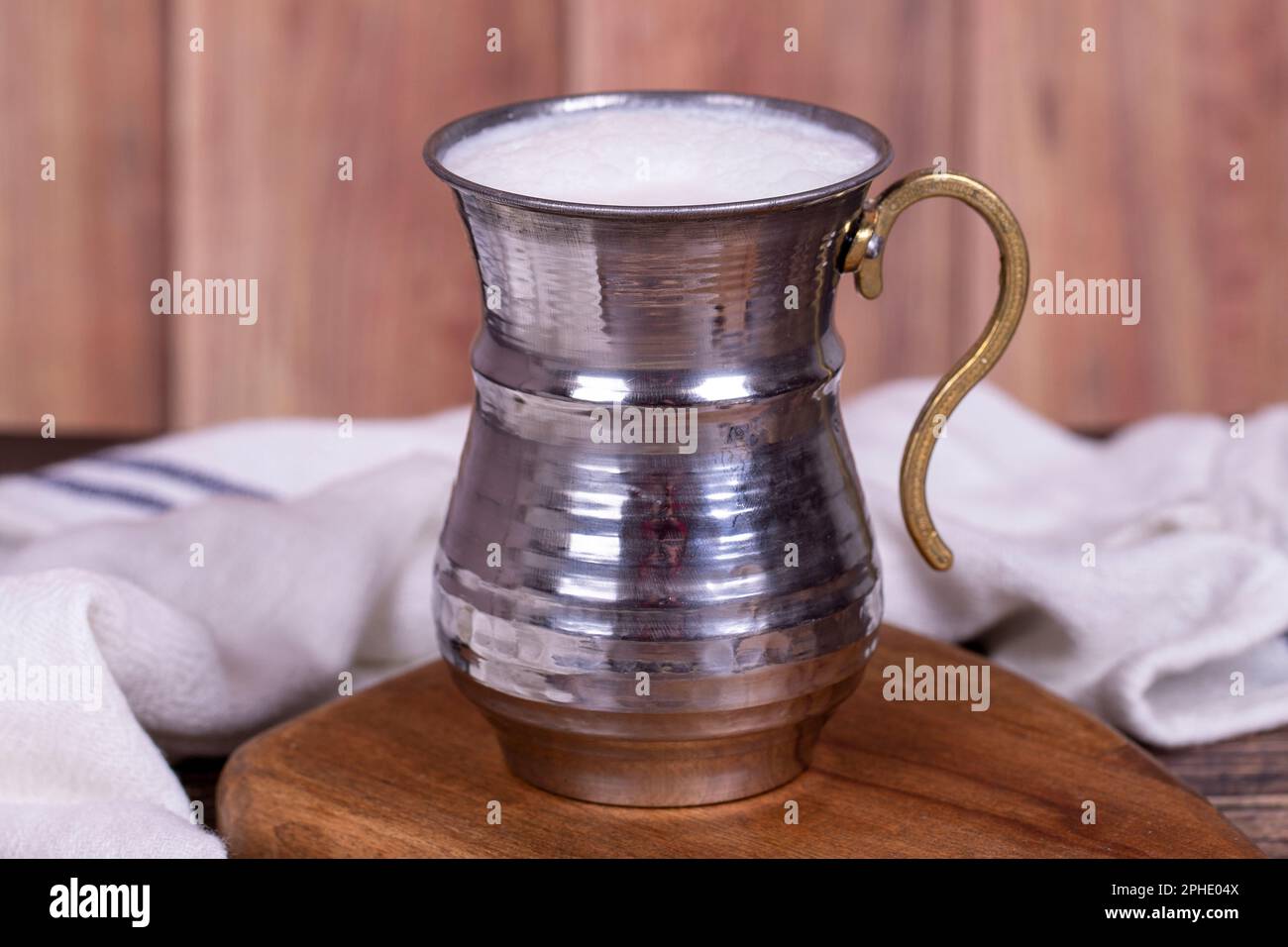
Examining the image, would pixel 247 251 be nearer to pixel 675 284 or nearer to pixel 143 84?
pixel 143 84

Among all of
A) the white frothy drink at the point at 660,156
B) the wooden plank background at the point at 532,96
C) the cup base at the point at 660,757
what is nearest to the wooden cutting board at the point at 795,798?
the cup base at the point at 660,757

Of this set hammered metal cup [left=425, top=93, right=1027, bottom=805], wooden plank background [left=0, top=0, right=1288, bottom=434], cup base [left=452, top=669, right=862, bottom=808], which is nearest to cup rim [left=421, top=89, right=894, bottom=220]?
hammered metal cup [left=425, top=93, right=1027, bottom=805]

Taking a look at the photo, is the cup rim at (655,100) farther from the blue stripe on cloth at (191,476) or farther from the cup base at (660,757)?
the blue stripe on cloth at (191,476)

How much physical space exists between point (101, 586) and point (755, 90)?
55 centimetres

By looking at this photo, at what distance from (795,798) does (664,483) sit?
0.40 feet

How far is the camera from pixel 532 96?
105cm

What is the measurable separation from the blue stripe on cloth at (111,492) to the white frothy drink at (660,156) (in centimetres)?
33

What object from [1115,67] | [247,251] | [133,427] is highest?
[1115,67]

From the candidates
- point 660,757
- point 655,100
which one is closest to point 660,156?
point 655,100

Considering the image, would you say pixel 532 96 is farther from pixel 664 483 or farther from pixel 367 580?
pixel 664 483

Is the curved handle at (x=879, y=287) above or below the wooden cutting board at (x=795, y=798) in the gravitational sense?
above

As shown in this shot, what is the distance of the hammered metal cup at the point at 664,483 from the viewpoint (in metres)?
0.49

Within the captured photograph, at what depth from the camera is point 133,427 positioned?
1.11m

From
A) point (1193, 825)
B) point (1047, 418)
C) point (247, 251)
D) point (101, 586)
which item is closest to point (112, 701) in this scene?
point (101, 586)
